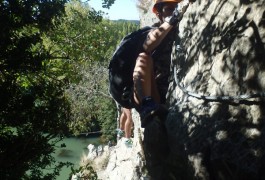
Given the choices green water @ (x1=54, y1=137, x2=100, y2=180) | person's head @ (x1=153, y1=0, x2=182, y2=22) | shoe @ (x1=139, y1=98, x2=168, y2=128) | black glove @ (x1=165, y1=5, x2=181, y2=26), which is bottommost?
green water @ (x1=54, y1=137, x2=100, y2=180)

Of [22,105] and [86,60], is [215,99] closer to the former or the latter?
[22,105]

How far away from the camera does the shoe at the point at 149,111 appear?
4809 mm

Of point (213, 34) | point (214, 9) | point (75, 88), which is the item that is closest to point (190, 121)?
point (213, 34)

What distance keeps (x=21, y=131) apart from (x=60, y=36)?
5992mm

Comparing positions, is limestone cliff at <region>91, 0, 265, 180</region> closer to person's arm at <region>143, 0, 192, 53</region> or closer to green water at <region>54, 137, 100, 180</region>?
person's arm at <region>143, 0, 192, 53</region>

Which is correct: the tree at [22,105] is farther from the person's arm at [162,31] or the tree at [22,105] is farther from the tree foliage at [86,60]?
the person's arm at [162,31]

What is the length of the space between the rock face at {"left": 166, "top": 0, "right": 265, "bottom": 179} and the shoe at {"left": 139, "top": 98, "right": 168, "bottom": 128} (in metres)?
0.19

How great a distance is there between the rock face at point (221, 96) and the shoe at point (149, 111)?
7.4 inches

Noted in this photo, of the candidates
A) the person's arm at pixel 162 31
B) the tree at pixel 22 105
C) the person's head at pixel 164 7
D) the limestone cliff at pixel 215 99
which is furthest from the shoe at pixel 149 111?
the person's head at pixel 164 7

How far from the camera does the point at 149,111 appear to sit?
4828 mm

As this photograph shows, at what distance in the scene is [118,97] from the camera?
5.97 meters

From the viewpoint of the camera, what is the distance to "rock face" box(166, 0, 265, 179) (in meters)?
3.48

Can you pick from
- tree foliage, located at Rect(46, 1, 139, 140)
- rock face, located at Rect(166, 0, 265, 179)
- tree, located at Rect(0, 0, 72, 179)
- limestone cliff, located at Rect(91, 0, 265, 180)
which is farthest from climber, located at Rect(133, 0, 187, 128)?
tree, located at Rect(0, 0, 72, 179)

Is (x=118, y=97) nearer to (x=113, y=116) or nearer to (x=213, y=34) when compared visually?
(x=213, y=34)
